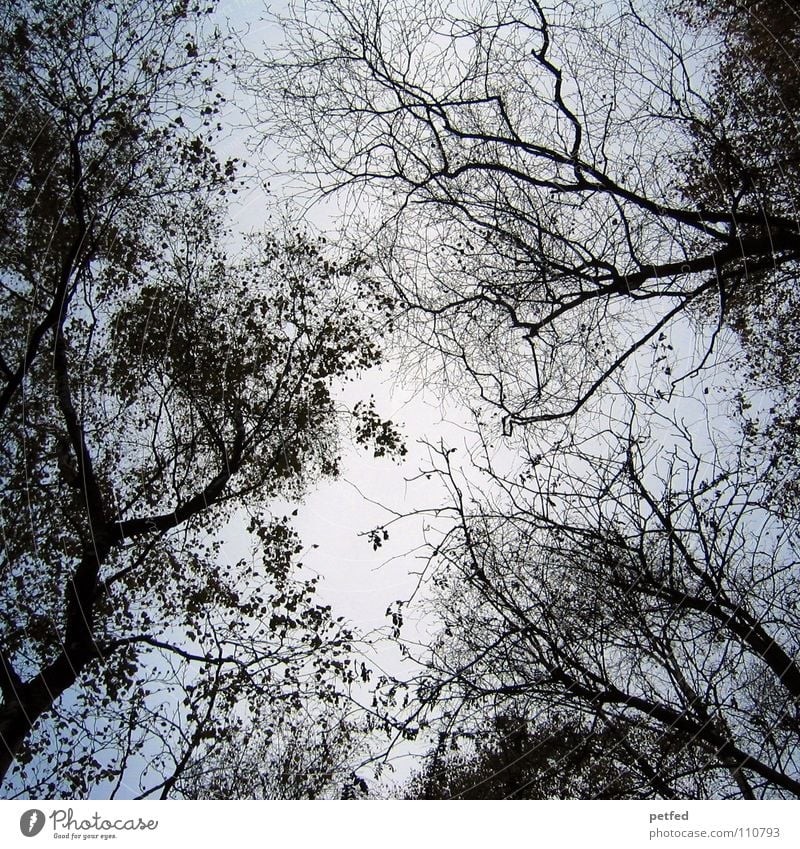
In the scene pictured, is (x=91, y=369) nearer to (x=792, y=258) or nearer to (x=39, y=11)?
(x=39, y=11)

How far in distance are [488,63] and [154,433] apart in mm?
2941

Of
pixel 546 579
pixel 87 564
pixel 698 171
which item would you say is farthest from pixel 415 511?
pixel 698 171

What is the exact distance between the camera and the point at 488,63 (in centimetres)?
338

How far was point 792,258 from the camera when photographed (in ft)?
10.9

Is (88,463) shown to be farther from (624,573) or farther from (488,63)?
(488,63)

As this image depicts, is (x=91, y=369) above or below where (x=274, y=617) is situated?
above

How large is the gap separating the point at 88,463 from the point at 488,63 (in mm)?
3286

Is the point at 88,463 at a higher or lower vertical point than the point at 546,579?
higher
